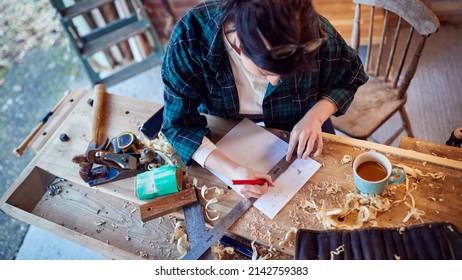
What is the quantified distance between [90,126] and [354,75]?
0.99 meters

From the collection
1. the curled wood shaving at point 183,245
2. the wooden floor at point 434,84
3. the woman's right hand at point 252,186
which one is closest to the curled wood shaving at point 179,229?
the curled wood shaving at point 183,245

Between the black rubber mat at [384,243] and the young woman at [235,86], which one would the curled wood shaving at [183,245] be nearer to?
the young woman at [235,86]

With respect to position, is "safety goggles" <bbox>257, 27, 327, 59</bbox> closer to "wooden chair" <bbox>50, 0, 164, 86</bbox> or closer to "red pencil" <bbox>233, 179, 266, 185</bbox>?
"red pencil" <bbox>233, 179, 266, 185</bbox>

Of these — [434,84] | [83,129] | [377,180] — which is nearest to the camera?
[377,180]

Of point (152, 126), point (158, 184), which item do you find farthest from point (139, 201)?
point (152, 126)

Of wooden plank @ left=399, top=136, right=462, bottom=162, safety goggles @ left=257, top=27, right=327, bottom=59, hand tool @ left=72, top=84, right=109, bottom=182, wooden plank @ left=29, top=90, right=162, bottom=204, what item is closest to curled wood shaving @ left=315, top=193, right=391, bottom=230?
wooden plank @ left=399, top=136, right=462, bottom=162

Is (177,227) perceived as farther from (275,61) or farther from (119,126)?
(275,61)

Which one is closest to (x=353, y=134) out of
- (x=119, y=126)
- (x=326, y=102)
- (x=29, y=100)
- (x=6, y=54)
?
(x=326, y=102)

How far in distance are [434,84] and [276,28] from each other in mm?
1853

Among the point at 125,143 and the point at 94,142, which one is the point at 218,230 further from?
the point at 94,142

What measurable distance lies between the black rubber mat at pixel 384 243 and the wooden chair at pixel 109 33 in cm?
183

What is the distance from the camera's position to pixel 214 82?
47.6 inches

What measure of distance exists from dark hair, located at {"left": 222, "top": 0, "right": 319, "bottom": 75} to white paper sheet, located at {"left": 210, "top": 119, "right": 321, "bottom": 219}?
37cm
